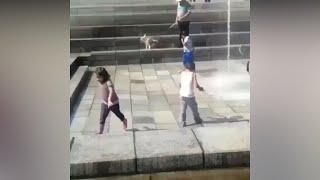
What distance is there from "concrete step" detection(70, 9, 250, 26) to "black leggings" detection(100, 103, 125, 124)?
359mm

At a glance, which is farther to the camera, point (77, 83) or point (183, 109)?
point (183, 109)

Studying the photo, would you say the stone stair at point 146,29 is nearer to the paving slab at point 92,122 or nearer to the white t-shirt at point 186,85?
the white t-shirt at point 186,85

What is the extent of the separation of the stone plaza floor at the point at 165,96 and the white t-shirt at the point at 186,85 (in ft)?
0.07

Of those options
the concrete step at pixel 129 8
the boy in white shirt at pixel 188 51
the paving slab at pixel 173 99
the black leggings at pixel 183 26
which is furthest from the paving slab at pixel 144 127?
the concrete step at pixel 129 8

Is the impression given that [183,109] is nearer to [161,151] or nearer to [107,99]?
[161,151]

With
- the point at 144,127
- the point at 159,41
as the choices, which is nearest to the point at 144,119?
the point at 144,127

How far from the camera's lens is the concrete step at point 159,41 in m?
1.87

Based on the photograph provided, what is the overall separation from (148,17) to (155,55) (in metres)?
0.17

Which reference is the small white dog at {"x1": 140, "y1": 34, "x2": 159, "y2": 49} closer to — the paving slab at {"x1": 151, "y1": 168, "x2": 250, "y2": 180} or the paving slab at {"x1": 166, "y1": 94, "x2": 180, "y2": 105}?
the paving slab at {"x1": 166, "y1": 94, "x2": 180, "y2": 105}

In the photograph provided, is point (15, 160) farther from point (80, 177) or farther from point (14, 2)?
point (14, 2)

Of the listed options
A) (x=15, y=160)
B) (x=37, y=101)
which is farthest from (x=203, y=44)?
(x=15, y=160)

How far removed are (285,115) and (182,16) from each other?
0.63 metres

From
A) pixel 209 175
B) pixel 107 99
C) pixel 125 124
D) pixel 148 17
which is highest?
pixel 148 17

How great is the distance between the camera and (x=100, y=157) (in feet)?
5.92
